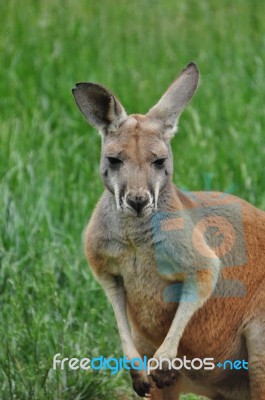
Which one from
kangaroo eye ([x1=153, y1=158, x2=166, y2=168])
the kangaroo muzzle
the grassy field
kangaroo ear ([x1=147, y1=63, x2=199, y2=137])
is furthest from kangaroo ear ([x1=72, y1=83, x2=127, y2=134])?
the grassy field

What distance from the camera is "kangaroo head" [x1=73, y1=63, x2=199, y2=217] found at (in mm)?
4648

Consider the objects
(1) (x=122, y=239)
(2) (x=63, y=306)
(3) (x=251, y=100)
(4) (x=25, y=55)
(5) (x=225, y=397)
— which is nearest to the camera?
(1) (x=122, y=239)

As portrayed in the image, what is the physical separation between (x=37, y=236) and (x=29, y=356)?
106cm

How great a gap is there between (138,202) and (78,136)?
3.63 m

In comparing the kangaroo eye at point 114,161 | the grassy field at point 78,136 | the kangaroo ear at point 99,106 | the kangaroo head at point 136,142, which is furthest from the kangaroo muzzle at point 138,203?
the grassy field at point 78,136

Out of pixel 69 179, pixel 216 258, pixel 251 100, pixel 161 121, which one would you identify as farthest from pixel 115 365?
pixel 251 100

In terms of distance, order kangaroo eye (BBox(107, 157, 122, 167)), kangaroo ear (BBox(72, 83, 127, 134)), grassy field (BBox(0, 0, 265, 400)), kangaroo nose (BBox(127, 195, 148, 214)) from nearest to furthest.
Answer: kangaroo nose (BBox(127, 195, 148, 214)) → kangaroo eye (BBox(107, 157, 122, 167)) → kangaroo ear (BBox(72, 83, 127, 134)) → grassy field (BBox(0, 0, 265, 400))

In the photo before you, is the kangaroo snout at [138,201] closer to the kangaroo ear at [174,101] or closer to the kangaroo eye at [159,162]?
the kangaroo eye at [159,162]

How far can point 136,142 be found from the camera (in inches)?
188

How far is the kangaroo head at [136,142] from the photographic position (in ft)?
15.3

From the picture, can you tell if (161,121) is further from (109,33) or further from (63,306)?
(109,33)

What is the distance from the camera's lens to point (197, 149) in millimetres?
7750

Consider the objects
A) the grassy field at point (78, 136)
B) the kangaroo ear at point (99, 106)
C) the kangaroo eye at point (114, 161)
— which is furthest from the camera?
the grassy field at point (78, 136)

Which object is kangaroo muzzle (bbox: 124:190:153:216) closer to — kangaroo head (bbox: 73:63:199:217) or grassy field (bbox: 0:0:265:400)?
kangaroo head (bbox: 73:63:199:217)
